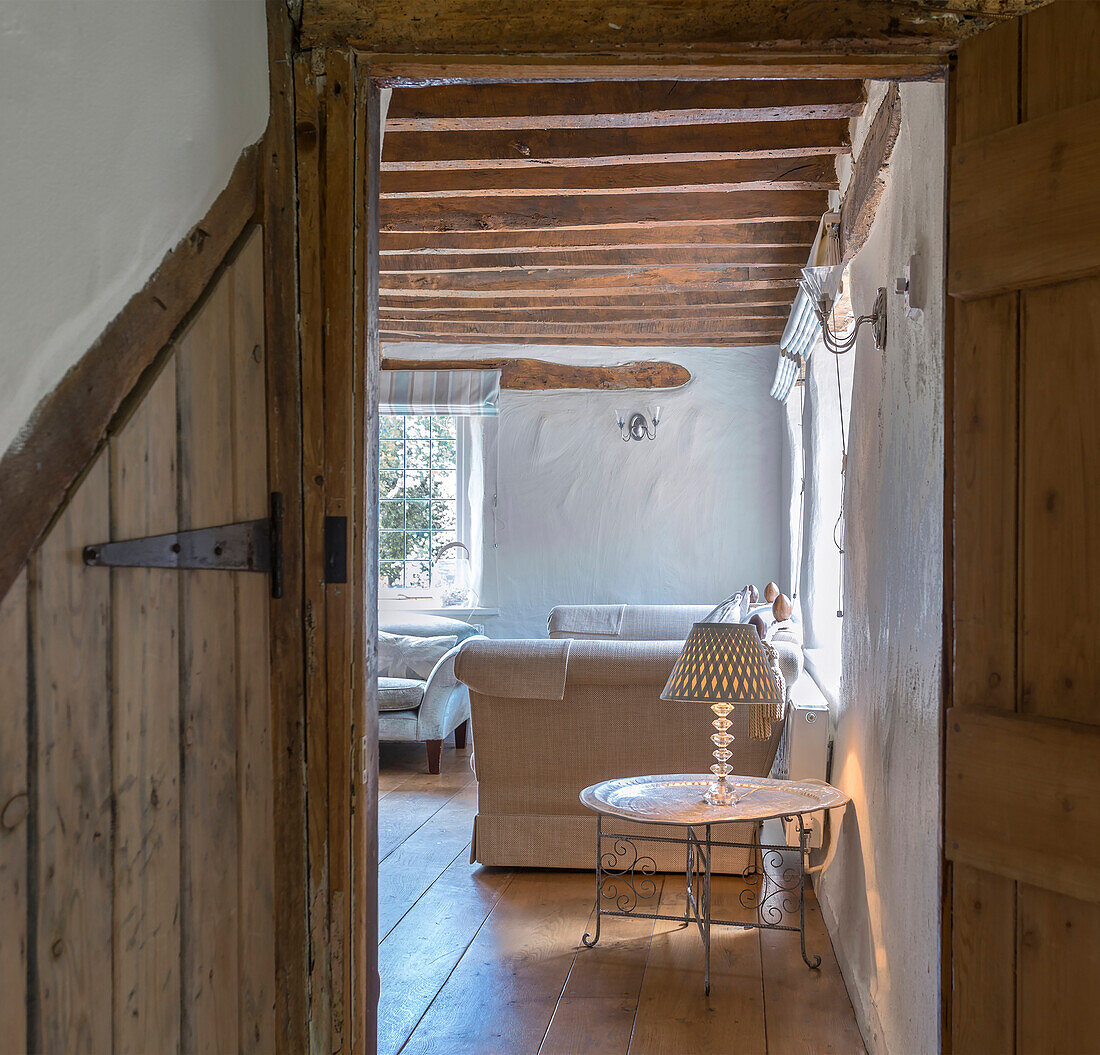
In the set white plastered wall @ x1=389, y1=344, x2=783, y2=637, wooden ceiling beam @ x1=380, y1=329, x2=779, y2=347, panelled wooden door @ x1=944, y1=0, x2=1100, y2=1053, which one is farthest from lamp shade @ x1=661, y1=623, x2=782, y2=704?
white plastered wall @ x1=389, y1=344, x2=783, y2=637

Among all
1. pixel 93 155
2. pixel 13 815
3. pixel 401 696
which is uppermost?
pixel 93 155

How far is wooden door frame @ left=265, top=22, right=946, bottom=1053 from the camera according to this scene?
1.67 meters

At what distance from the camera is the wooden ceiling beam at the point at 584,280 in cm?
546

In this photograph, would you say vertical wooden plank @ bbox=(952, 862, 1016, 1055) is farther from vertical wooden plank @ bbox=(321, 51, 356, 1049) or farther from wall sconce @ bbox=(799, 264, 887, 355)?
wall sconce @ bbox=(799, 264, 887, 355)

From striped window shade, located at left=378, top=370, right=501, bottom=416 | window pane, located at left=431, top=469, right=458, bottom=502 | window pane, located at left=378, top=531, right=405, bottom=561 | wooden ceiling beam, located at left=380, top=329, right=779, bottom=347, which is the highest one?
wooden ceiling beam, located at left=380, top=329, right=779, bottom=347

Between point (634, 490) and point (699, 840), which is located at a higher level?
point (634, 490)

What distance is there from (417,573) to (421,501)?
1.72ft

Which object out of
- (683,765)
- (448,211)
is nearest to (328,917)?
(683,765)

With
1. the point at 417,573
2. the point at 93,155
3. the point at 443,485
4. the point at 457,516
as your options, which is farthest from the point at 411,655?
the point at 93,155

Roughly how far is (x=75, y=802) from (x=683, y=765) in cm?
293

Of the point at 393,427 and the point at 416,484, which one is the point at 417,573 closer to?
the point at 416,484

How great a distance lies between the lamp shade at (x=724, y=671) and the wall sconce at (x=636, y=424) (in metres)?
4.38

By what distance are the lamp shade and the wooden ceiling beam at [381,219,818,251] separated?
232cm

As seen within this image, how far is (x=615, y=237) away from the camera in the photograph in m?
4.79
